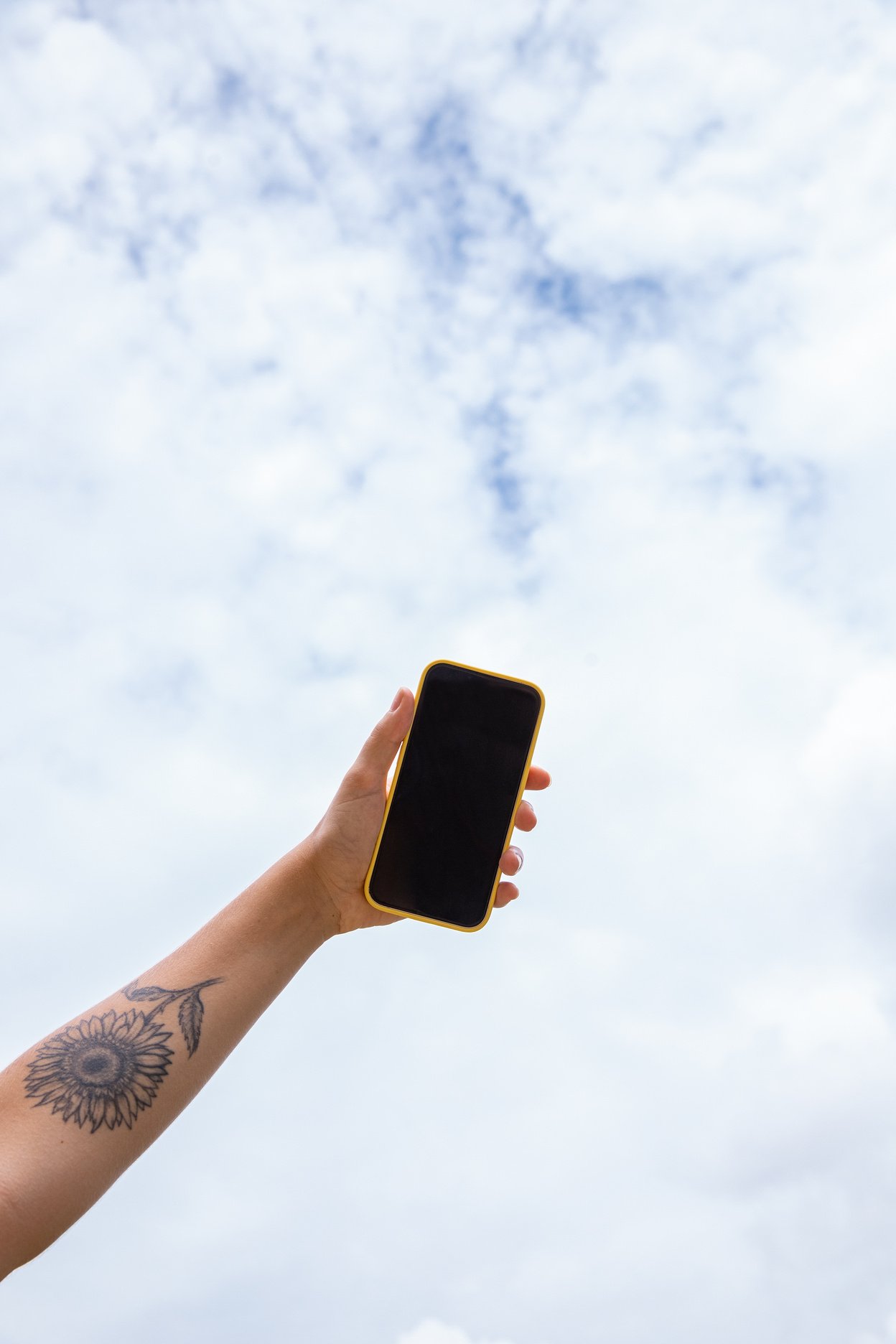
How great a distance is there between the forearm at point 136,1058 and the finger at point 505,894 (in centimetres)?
98

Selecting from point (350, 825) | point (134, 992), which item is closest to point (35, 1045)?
point (134, 992)

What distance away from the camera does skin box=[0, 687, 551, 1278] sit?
11.4 feet

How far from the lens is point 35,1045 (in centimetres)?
417

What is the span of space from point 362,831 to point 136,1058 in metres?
1.68

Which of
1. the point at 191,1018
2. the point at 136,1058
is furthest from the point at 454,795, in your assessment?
the point at 136,1058

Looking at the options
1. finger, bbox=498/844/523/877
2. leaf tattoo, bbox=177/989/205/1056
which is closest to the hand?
finger, bbox=498/844/523/877

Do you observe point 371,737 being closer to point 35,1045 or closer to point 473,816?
point 473,816

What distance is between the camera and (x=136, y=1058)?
13.5 ft

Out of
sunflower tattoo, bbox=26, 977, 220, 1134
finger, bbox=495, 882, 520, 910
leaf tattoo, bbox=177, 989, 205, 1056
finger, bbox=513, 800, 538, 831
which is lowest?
sunflower tattoo, bbox=26, 977, 220, 1134

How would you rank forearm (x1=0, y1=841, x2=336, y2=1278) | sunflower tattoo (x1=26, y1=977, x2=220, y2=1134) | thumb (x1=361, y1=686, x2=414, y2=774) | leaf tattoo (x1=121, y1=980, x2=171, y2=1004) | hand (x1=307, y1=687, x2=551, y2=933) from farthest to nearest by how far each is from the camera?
thumb (x1=361, y1=686, x2=414, y2=774), hand (x1=307, y1=687, x2=551, y2=933), leaf tattoo (x1=121, y1=980, x2=171, y2=1004), sunflower tattoo (x1=26, y1=977, x2=220, y2=1134), forearm (x1=0, y1=841, x2=336, y2=1278)

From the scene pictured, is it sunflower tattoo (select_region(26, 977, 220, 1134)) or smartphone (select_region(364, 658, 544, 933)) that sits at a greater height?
smartphone (select_region(364, 658, 544, 933))

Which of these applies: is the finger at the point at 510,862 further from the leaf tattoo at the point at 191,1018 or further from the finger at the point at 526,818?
the leaf tattoo at the point at 191,1018

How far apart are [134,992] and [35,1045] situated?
477mm

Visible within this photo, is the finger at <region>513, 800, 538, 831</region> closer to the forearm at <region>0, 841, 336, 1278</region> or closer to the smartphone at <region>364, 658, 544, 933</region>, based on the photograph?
the smartphone at <region>364, 658, 544, 933</region>
